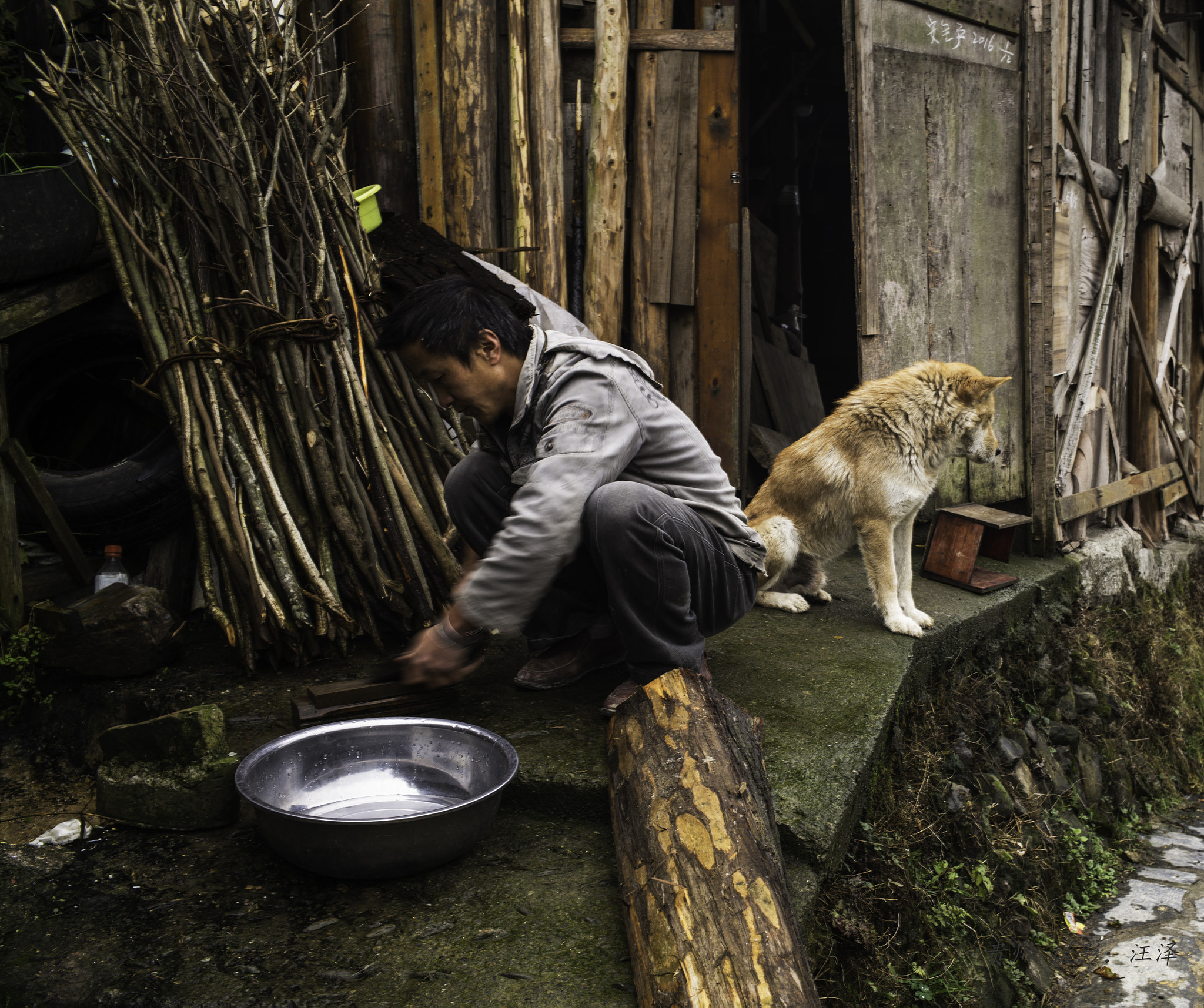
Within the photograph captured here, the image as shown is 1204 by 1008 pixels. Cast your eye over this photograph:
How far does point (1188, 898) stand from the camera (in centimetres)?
353

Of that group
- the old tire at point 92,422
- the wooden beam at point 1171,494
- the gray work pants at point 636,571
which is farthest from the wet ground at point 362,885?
the wooden beam at point 1171,494

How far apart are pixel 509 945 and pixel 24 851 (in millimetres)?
1283

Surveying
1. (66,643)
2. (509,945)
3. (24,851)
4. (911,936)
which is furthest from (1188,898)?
(66,643)

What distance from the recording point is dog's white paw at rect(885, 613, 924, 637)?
3.62 m

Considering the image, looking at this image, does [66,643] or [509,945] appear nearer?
[509,945]

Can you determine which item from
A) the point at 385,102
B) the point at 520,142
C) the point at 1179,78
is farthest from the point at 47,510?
the point at 1179,78

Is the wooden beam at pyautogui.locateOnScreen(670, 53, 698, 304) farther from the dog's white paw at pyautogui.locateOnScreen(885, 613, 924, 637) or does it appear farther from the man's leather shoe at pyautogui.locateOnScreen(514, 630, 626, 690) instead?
the man's leather shoe at pyautogui.locateOnScreen(514, 630, 626, 690)

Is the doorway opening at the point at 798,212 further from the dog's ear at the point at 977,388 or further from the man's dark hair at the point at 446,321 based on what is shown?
the man's dark hair at the point at 446,321

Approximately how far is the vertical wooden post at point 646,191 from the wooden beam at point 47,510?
2.74 metres

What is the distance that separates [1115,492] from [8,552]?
6.12 meters

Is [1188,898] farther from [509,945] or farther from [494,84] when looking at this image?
[494,84]

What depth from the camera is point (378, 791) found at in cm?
237

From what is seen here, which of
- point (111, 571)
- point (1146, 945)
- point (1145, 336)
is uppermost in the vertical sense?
point (1145, 336)

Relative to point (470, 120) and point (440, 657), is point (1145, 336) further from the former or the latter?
point (440, 657)
